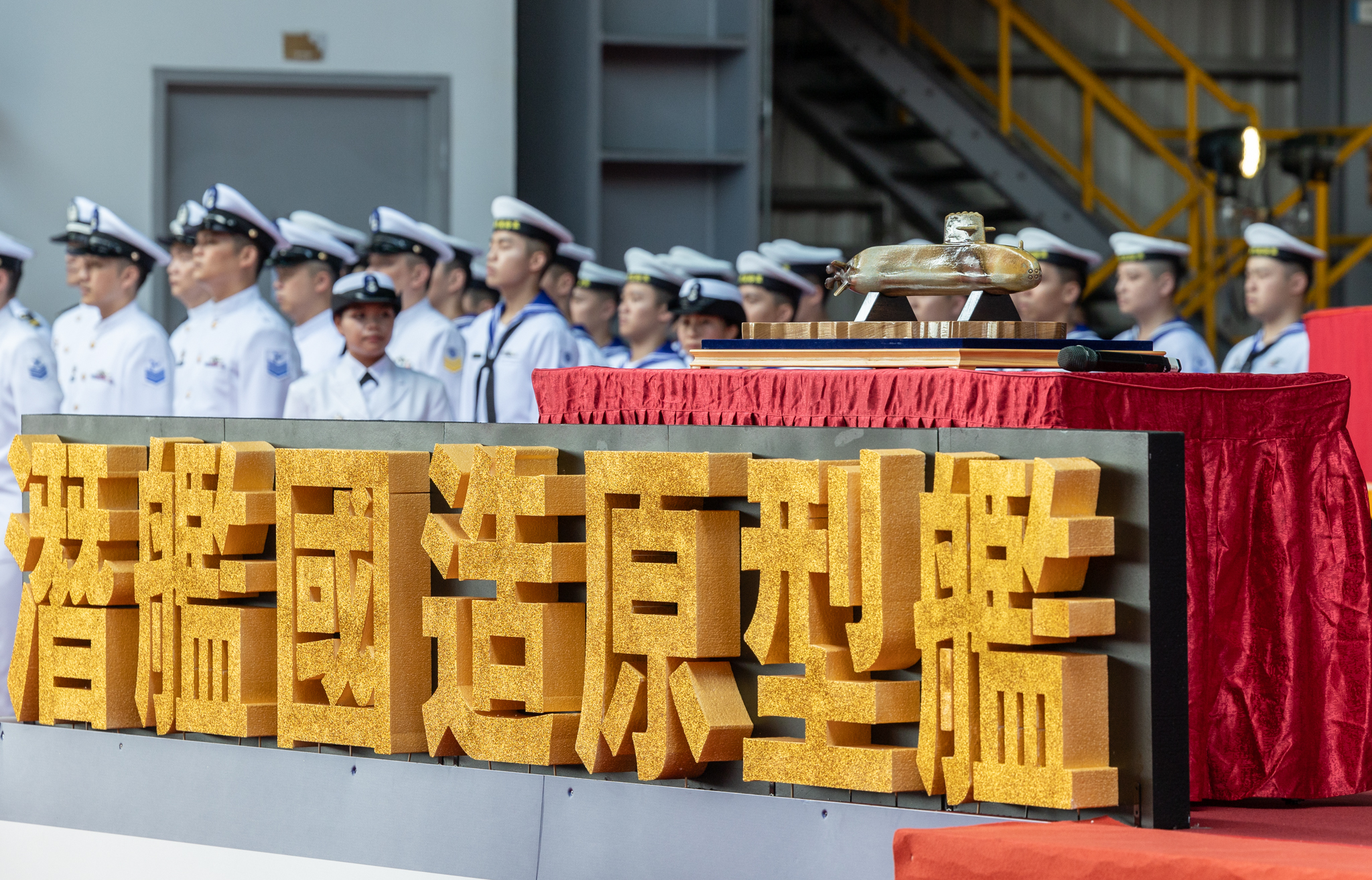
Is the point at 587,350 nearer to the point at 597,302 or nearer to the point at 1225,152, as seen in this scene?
the point at 597,302

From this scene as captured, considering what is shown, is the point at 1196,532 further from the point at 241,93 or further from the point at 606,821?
the point at 241,93

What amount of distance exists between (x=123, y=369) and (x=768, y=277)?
7.33 ft

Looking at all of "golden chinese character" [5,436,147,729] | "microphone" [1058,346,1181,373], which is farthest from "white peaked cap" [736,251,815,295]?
"microphone" [1058,346,1181,373]

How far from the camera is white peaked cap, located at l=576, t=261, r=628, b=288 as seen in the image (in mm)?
7184

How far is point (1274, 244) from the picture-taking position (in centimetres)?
621

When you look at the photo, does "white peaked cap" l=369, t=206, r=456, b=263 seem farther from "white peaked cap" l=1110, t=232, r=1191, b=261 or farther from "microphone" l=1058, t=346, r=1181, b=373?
"microphone" l=1058, t=346, r=1181, b=373

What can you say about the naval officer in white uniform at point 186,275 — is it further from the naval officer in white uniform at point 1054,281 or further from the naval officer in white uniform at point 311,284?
the naval officer in white uniform at point 1054,281

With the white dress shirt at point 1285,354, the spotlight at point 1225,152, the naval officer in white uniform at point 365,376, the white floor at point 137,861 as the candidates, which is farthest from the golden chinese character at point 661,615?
the spotlight at point 1225,152

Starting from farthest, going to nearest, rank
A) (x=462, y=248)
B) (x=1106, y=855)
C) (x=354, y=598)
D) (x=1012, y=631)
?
(x=462, y=248) < (x=354, y=598) < (x=1012, y=631) < (x=1106, y=855)

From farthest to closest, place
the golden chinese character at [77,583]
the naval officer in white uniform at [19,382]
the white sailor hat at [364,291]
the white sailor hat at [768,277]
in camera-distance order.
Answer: the white sailor hat at [768,277], the white sailor hat at [364,291], the naval officer in white uniform at [19,382], the golden chinese character at [77,583]

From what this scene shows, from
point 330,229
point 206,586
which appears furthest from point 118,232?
point 206,586

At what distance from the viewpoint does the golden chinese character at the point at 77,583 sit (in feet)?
10.2

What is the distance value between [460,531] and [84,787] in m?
0.93

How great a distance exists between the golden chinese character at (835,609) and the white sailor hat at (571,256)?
15.0 ft
